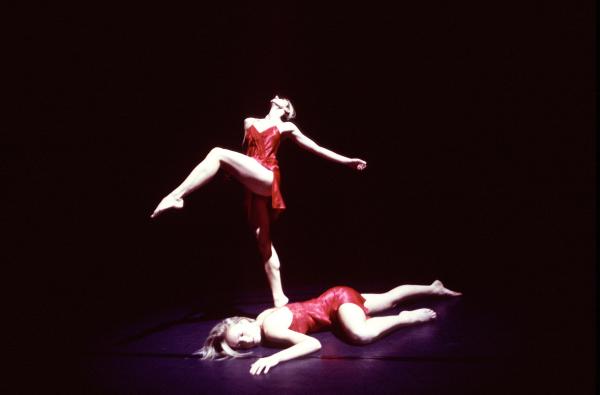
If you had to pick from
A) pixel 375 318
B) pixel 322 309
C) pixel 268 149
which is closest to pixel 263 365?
pixel 322 309

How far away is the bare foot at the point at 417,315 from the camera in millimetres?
→ 2400

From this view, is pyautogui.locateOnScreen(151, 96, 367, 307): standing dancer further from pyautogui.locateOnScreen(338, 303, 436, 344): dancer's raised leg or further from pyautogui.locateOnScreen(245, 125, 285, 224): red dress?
pyautogui.locateOnScreen(338, 303, 436, 344): dancer's raised leg

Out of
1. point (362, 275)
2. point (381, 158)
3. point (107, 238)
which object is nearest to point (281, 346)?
point (362, 275)

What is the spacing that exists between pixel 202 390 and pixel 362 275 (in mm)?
2260

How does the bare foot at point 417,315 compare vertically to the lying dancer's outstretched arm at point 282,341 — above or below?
below

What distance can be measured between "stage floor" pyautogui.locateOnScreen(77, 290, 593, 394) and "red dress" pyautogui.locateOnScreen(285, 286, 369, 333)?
96mm

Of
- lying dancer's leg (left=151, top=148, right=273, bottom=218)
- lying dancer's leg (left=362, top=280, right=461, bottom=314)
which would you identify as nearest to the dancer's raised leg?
lying dancer's leg (left=362, top=280, right=461, bottom=314)

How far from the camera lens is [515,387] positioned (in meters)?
1.66

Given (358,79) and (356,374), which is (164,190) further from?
(356,374)

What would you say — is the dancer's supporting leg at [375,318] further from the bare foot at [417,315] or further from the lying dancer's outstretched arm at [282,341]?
the lying dancer's outstretched arm at [282,341]

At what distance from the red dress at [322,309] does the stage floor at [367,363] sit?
0.10 meters

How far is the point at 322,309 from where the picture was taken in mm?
2385

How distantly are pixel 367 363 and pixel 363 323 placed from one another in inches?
11.8

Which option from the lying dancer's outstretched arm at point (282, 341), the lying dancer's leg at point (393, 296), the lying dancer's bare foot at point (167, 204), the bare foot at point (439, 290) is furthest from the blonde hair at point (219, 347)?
the bare foot at point (439, 290)
